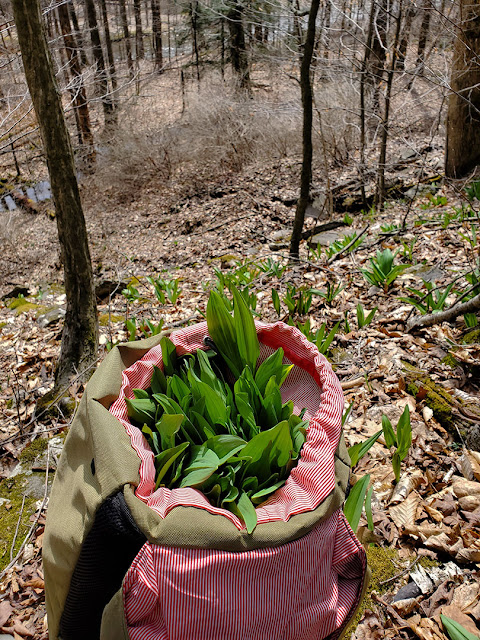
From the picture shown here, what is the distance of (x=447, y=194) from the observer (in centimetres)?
598

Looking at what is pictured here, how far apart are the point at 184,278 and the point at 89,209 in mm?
5726

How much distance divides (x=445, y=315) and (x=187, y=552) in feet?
6.87

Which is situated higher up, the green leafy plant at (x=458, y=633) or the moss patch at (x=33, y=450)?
the green leafy plant at (x=458, y=633)

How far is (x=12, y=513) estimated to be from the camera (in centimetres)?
190

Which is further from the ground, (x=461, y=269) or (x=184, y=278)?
(x=461, y=269)

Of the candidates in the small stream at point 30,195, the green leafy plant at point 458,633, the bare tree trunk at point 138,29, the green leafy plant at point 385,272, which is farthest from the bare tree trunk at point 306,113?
the bare tree trunk at point 138,29

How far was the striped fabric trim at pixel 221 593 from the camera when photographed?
0.88 meters

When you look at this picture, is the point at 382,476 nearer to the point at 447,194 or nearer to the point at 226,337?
the point at 226,337

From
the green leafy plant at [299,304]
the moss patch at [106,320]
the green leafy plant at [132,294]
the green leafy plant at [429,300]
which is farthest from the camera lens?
the green leafy plant at [132,294]

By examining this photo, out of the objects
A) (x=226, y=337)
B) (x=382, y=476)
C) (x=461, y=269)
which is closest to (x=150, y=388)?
(x=226, y=337)

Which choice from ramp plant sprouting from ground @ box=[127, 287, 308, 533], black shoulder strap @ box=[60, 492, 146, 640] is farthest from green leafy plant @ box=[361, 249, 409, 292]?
black shoulder strap @ box=[60, 492, 146, 640]

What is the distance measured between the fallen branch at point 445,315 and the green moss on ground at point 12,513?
2198mm

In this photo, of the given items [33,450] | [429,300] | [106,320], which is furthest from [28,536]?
[106,320]

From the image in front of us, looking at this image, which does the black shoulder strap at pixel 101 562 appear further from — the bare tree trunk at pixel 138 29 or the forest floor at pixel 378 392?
the bare tree trunk at pixel 138 29
